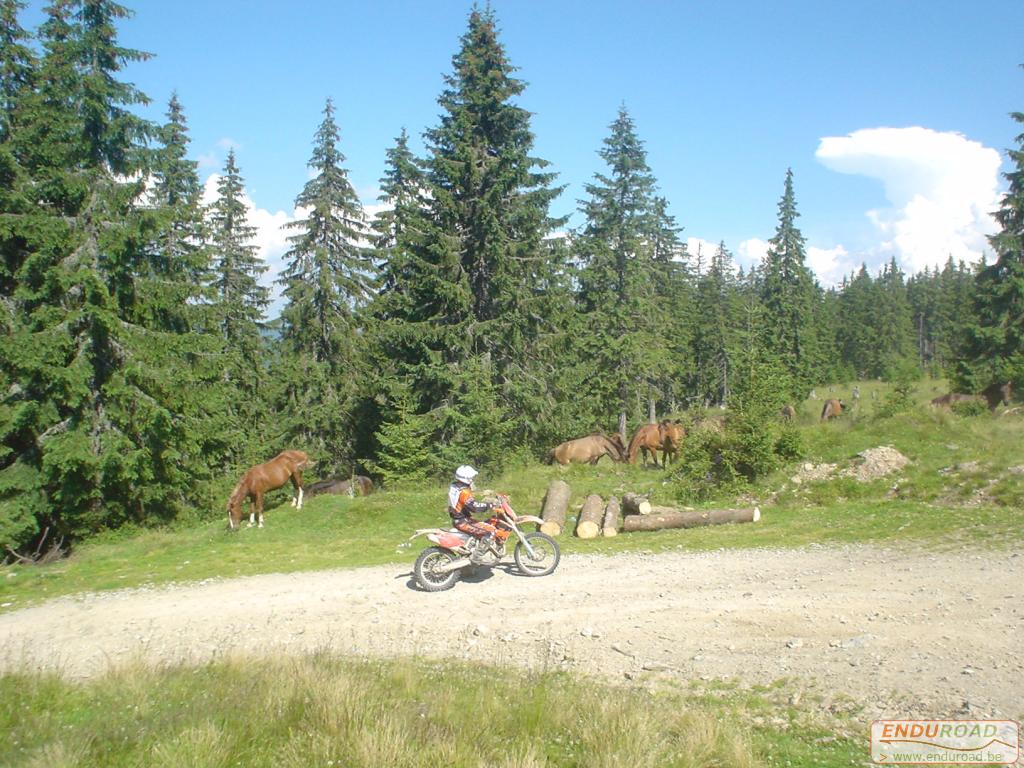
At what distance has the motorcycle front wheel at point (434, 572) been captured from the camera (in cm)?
1098

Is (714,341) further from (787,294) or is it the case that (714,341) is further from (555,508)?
(555,508)

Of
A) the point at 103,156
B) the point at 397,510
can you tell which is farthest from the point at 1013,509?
the point at 103,156

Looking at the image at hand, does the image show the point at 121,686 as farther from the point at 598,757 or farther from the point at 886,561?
the point at 886,561

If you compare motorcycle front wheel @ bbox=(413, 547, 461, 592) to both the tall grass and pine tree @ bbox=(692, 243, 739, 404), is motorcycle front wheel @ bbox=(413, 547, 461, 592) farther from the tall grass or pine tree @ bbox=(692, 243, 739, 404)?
pine tree @ bbox=(692, 243, 739, 404)

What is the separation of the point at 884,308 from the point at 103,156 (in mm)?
87056

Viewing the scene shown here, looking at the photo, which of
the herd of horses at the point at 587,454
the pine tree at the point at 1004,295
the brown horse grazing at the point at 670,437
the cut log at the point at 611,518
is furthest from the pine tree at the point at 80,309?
the pine tree at the point at 1004,295

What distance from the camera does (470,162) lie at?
23.9 meters

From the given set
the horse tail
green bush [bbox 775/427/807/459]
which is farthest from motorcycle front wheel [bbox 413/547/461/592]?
the horse tail

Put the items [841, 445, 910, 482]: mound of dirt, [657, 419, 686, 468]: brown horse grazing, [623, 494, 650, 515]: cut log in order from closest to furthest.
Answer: [623, 494, 650, 515]: cut log, [841, 445, 910, 482]: mound of dirt, [657, 419, 686, 468]: brown horse grazing

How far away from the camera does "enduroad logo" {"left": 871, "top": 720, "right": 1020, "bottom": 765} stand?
5.35 m

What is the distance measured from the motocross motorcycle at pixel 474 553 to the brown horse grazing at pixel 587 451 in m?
12.1

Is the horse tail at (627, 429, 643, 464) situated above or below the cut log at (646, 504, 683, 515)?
above

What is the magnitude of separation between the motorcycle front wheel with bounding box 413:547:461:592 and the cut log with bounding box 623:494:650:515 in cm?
631

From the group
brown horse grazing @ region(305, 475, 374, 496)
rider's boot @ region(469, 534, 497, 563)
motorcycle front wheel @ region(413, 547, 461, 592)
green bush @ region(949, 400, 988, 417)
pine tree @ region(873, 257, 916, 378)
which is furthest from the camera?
pine tree @ region(873, 257, 916, 378)
